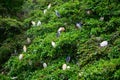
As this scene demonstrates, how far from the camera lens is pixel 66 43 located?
3.59 m

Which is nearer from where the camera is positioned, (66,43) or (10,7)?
(66,43)

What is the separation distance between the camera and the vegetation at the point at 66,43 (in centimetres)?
320

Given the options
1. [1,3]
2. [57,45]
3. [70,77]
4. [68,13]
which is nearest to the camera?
[70,77]

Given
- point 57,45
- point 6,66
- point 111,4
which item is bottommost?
point 6,66

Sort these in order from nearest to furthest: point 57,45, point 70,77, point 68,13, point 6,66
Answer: point 70,77
point 57,45
point 6,66
point 68,13

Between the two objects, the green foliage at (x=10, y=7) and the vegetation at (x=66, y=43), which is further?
the green foliage at (x=10, y=7)

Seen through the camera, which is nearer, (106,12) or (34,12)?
(106,12)

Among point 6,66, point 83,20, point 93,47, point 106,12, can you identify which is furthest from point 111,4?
point 6,66

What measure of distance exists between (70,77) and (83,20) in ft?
3.39

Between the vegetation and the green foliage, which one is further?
the green foliage

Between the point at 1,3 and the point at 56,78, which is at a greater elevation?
the point at 1,3

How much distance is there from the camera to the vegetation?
3195 mm

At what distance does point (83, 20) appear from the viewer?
155 inches

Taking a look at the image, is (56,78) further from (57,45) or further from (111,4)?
(111,4)
